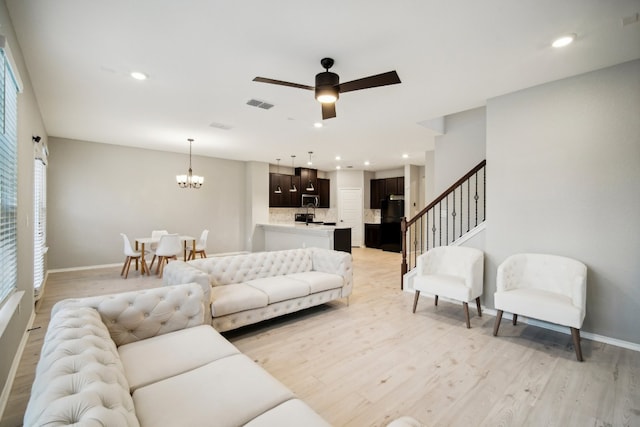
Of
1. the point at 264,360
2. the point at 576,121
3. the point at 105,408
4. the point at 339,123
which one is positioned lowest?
the point at 264,360

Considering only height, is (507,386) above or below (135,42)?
below

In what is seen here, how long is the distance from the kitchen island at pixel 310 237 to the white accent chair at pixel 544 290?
4.04 metres

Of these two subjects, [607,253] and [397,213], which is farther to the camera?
[397,213]

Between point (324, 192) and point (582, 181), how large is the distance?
7963 mm

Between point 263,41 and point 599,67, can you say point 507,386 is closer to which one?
point 599,67

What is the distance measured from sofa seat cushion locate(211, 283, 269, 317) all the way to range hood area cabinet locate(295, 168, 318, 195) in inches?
265

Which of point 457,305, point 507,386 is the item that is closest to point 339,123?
point 457,305

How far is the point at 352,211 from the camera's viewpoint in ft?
34.6

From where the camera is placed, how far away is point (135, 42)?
2604mm

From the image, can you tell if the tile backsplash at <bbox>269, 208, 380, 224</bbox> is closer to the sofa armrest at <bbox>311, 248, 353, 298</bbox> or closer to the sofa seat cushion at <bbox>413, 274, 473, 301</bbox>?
the sofa armrest at <bbox>311, 248, 353, 298</bbox>

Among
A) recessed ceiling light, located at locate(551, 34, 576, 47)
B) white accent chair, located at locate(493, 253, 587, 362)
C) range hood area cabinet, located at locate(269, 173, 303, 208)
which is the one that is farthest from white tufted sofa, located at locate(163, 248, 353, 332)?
range hood area cabinet, located at locate(269, 173, 303, 208)

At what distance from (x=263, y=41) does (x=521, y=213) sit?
3.44 m

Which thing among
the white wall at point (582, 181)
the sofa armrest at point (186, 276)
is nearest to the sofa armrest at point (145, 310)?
the sofa armrest at point (186, 276)

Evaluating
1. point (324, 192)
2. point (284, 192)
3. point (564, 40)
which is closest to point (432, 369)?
point (564, 40)
